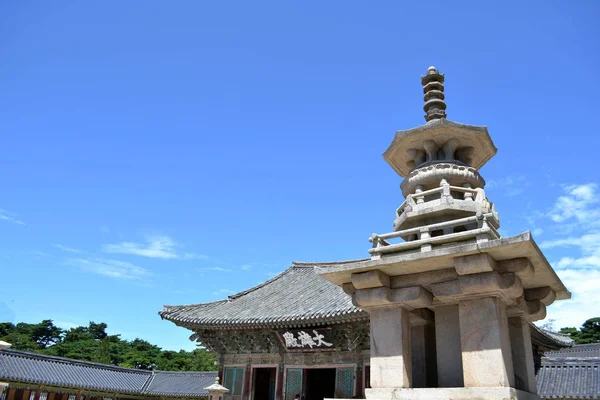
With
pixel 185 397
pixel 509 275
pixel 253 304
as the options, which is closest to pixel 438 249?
pixel 509 275

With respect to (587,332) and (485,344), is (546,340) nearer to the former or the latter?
(485,344)

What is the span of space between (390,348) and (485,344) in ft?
4.81

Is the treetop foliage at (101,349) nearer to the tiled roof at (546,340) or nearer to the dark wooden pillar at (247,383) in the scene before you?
the dark wooden pillar at (247,383)

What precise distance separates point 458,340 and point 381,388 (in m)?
1.57

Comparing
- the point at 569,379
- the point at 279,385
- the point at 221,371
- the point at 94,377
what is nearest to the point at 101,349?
the point at 94,377

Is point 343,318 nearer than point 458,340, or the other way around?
point 458,340

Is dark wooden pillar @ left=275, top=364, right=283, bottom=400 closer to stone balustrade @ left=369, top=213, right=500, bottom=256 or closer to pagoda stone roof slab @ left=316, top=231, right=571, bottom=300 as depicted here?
pagoda stone roof slab @ left=316, top=231, right=571, bottom=300

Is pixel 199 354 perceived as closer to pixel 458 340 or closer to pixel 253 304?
pixel 253 304

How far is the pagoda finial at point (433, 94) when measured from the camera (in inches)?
381

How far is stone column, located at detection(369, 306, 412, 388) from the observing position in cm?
730

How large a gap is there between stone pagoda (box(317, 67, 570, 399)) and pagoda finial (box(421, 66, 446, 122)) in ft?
0.19

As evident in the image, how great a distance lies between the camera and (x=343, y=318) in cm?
1430

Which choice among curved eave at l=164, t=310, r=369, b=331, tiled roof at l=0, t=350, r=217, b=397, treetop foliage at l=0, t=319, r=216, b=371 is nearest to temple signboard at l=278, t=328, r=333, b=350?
curved eave at l=164, t=310, r=369, b=331

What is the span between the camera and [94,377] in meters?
29.5
